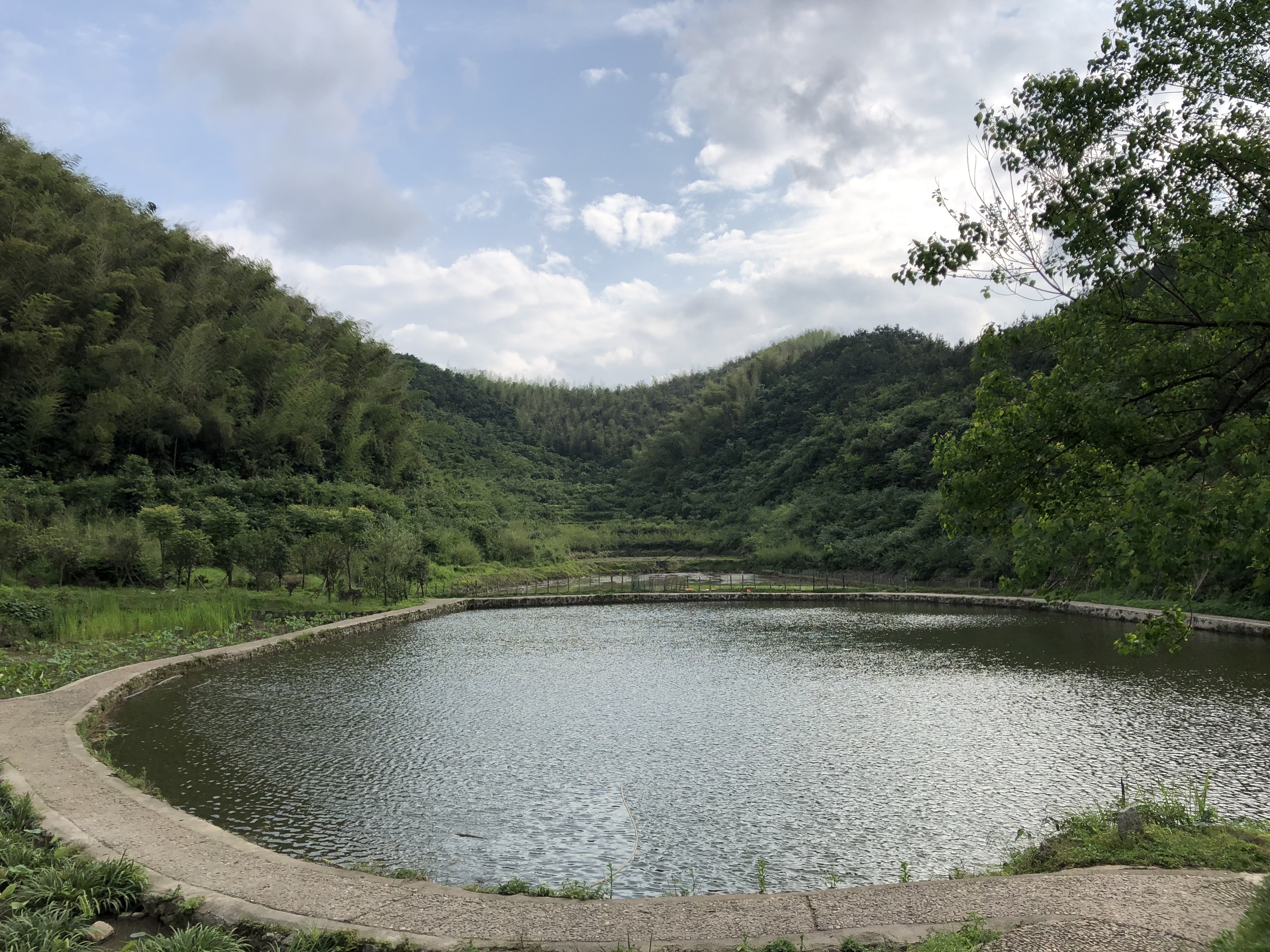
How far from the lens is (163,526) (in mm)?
17750

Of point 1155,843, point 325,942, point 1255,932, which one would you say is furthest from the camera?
point 1155,843

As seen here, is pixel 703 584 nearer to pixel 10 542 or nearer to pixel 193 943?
pixel 10 542

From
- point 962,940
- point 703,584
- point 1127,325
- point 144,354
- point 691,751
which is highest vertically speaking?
point 144,354

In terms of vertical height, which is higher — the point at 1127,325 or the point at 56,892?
the point at 1127,325

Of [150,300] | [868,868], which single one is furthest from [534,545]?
[868,868]

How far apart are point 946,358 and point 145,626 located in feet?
152

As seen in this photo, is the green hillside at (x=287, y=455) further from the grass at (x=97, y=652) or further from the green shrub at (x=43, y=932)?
the green shrub at (x=43, y=932)

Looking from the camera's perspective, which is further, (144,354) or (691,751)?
(144,354)

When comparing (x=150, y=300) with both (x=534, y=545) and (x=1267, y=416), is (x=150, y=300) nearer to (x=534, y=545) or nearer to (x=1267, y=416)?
(x=534, y=545)

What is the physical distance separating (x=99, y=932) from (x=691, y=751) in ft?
18.7

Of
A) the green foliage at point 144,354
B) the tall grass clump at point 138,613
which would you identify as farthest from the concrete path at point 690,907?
the green foliage at point 144,354

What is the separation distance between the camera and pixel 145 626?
15.1m

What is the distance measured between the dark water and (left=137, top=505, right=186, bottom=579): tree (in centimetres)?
547

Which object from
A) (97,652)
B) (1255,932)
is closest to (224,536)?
(97,652)
